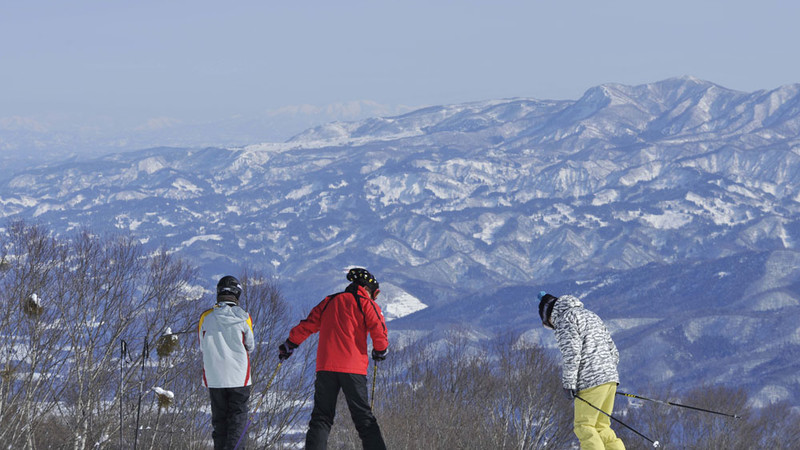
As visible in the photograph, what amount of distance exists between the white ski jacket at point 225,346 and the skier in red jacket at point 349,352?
0.63 metres

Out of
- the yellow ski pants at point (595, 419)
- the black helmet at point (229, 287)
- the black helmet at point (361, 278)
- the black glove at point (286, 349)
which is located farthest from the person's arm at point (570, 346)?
the black helmet at point (229, 287)

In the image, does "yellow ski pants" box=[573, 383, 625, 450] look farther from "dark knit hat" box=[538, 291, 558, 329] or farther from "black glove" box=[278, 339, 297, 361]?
"black glove" box=[278, 339, 297, 361]

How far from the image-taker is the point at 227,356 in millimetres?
12992

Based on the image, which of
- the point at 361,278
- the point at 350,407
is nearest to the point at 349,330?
the point at 361,278

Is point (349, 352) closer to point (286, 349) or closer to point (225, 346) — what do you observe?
point (286, 349)

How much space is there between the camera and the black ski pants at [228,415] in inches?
514

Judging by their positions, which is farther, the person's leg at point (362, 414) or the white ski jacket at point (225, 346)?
the white ski jacket at point (225, 346)

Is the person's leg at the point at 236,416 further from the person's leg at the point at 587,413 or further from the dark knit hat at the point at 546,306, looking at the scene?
the person's leg at the point at 587,413

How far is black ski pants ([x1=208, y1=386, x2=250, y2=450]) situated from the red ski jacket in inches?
46.9

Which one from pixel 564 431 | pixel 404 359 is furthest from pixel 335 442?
pixel 404 359

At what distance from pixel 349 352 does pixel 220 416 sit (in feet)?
6.82

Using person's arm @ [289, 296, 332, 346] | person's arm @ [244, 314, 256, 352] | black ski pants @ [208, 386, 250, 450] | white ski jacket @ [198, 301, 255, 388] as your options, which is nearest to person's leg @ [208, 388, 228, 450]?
black ski pants @ [208, 386, 250, 450]

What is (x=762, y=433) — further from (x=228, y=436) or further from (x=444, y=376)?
(x=228, y=436)

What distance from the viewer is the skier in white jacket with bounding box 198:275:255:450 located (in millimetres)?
12938
